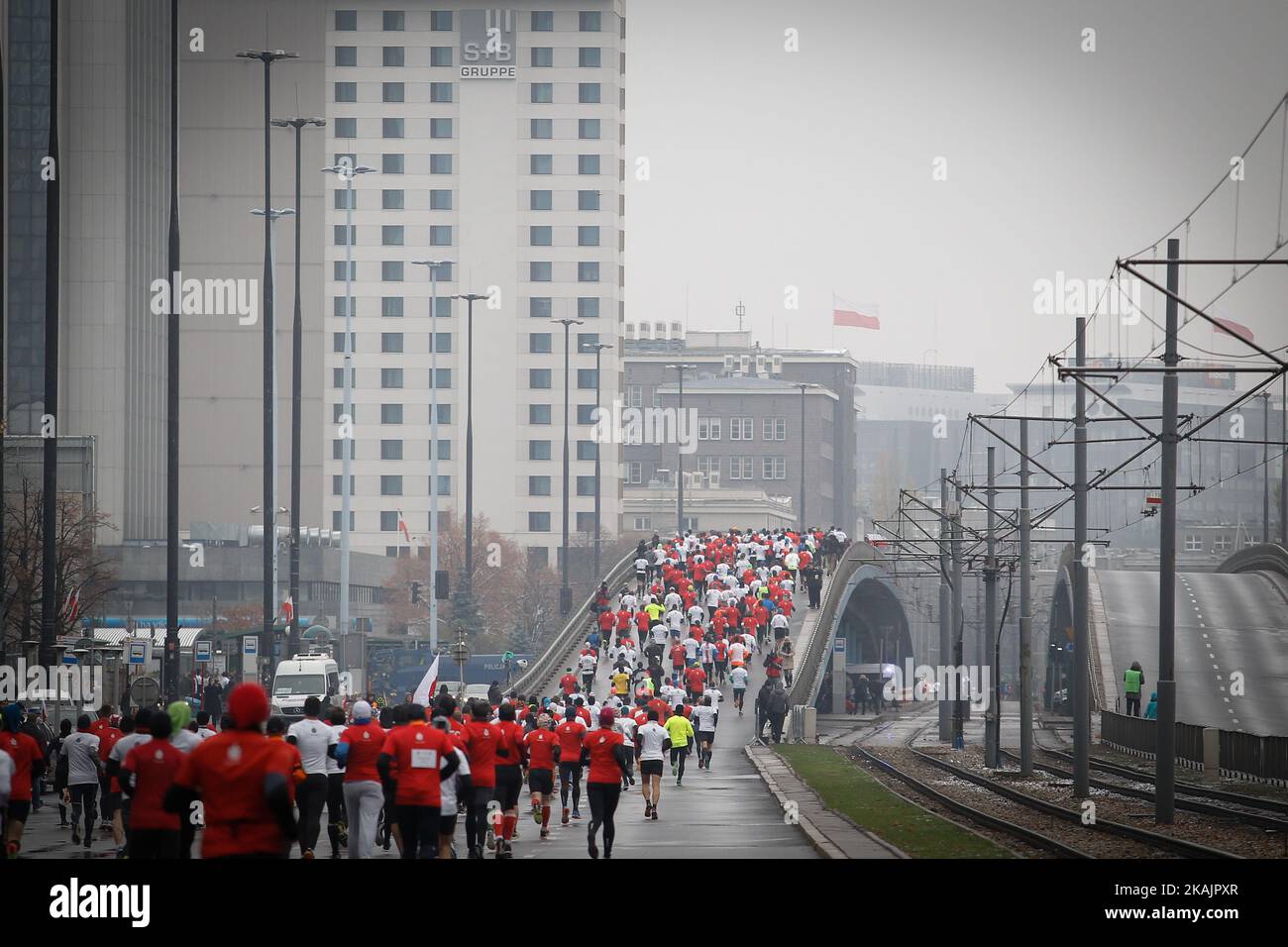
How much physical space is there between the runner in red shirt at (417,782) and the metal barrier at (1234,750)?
2045cm

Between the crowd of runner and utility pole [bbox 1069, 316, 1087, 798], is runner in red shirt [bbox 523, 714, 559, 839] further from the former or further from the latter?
utility pole [bbox 1069, 316, 1087, 798]

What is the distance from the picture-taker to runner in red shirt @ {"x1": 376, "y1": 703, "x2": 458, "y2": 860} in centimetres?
Answer: 1861

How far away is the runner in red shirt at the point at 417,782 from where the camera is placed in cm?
1861

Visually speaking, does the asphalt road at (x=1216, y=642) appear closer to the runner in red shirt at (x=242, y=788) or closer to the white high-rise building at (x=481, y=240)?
the runner in red shirt at (x=242, y=788)

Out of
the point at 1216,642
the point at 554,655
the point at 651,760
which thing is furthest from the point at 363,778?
the point at 1216,642

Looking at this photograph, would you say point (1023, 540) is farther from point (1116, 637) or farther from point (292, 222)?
point (292, 222)

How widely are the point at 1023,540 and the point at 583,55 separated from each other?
4540 inches

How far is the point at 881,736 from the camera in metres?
75.5

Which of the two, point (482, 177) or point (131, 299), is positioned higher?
point (482, 177)

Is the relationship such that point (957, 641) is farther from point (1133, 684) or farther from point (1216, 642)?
point (1216, 642)

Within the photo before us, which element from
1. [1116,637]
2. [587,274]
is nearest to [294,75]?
[587,274]

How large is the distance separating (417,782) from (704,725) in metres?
24.6
